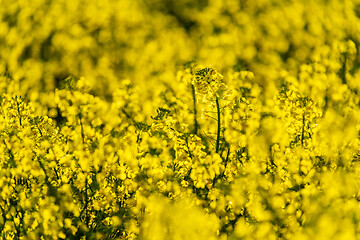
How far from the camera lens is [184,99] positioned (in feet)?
7.37

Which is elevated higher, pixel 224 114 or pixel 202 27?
pixel 224 114

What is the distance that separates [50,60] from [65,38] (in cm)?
25

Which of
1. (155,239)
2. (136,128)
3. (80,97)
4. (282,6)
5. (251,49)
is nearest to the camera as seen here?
(155,239)

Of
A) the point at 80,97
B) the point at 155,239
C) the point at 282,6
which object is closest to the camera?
the point at 155,239

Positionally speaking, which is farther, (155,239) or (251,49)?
(251,49)

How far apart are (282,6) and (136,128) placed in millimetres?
1470

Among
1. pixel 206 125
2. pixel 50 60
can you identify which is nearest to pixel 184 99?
pixel 206 125

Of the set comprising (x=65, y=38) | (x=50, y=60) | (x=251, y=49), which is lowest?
(x=50, y=60)

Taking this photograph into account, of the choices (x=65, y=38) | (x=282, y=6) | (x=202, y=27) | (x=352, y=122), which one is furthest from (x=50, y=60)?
(x=352, y=122)

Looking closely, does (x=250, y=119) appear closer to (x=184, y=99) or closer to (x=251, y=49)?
(x=184, y=99)

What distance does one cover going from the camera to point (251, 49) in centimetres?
294

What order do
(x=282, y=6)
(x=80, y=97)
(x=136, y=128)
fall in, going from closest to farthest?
(x=80, y=97) → (x=136, y=128) → (x=282, y=6)

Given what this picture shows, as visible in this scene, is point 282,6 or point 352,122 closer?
point 352,122

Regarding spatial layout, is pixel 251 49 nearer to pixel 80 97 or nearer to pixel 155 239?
pixel 80 97
